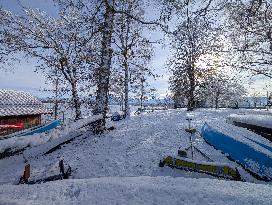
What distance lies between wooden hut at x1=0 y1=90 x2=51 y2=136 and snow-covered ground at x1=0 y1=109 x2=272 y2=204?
15206 mm

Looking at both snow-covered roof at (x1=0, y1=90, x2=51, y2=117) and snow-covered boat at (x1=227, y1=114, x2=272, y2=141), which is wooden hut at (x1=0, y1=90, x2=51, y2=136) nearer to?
snow-covered roof at (x1=0, y1=90, x2=51, y2=117)

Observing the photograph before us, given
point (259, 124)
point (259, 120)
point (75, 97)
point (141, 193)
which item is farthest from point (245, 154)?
point (75, 97)

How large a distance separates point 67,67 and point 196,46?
15898mm

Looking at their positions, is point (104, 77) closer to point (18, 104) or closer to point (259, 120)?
point (259, 120)

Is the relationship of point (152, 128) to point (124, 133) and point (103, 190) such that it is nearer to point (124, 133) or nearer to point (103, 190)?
point (124, 133)

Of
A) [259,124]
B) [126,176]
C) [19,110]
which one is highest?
[19,110]

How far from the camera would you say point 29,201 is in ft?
10.9

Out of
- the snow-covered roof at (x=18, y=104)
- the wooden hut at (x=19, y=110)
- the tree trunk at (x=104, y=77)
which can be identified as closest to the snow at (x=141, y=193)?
the tree trunk at (x=104, y=77)

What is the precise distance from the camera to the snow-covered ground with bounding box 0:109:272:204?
3.20 meters

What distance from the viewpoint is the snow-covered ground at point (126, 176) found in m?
3.20

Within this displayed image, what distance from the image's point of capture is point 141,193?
3.32 meters

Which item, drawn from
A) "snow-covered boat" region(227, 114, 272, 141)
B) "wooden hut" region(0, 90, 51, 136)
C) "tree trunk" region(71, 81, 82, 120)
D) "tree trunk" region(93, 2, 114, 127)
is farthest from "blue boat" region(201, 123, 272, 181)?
"wooden hut" region(0, 90, 51, 136)

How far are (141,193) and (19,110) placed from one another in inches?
987

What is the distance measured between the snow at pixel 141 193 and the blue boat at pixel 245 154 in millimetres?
3209
